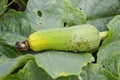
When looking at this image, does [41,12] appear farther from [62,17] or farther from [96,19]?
[96,19]

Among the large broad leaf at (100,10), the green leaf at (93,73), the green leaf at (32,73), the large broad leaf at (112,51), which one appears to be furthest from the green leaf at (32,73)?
the large broad leaf at (100,10)

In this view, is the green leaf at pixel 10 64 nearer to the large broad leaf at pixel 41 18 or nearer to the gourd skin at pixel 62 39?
the gourd skin at pixel 62 39

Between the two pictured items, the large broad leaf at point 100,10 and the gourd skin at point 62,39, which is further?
the large broad leaf at point 100,10

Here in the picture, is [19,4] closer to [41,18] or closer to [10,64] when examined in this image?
[41,18]

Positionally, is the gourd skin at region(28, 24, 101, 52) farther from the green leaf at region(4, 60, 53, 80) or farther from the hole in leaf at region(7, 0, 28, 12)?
the hole in leaf at region(7, 0, 28, 12)

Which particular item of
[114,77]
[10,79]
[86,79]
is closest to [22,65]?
[10,79]

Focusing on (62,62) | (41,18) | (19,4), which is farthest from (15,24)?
(62,62)
